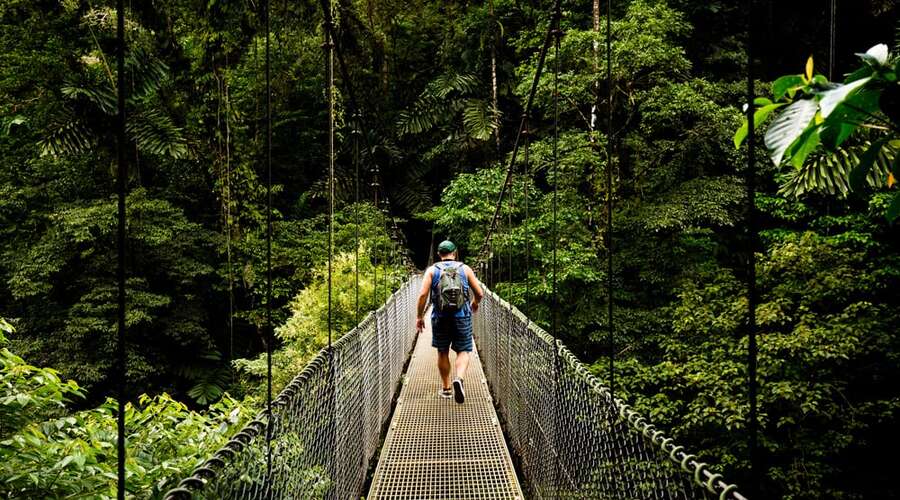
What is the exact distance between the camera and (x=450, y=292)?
2.58 metres

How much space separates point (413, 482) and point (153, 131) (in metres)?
6.31

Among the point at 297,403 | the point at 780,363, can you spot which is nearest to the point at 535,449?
the point at 297,403

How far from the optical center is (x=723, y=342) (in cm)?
492

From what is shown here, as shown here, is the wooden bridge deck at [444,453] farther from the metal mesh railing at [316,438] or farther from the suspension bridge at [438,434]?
the metal mesh railing at [316,438]

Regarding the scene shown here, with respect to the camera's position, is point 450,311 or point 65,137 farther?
point 65,137

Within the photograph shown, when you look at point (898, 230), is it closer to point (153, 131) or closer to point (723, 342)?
point (723, 342)

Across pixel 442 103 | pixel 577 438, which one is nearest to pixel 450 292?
pixel 577 438

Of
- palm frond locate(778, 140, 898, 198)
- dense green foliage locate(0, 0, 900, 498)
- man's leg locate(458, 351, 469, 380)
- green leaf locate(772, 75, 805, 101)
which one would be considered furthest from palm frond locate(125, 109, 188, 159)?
green leaf locate(772, 75, 805, 101)

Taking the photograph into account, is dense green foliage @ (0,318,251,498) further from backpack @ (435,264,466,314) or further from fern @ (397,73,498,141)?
fern @ (397,73,498,141)

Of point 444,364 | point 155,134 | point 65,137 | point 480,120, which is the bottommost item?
point 444,364

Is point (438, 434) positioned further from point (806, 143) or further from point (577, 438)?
point (806, 143)

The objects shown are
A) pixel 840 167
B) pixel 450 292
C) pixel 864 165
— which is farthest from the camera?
pixel 450 292

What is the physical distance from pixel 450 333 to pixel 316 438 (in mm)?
1408

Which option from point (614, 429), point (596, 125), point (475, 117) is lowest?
point (614, 429)
